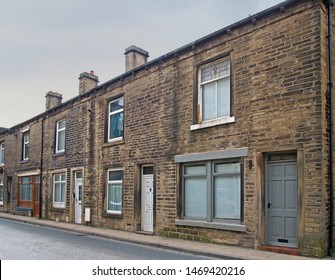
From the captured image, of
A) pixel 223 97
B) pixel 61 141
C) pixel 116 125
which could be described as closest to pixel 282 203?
pixel 223 97

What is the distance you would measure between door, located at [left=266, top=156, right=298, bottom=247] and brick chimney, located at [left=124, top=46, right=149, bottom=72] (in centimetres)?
884

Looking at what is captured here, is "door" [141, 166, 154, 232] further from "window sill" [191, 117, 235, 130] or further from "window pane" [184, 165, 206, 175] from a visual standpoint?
"window sill" [191, 117, 235, 130]

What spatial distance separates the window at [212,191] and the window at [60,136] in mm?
9902

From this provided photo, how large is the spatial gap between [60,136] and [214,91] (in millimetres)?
11408

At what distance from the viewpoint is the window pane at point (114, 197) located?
1474 cm

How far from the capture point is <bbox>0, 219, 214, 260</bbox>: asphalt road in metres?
9.03

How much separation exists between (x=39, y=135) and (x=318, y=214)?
17.7m

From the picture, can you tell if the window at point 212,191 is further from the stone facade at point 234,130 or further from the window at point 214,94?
the window at point 214,94

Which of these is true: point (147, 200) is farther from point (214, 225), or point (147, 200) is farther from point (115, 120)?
point (115, 120)

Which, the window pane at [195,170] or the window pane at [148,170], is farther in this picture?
the window pane at [148,170]

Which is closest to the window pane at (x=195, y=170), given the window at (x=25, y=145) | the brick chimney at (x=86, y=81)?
the brick chimney at (x=86, y=81)

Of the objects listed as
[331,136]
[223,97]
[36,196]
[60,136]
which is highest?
[223,97]

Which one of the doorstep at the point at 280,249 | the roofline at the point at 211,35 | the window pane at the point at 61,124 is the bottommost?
the doorstep at the point at 280,249

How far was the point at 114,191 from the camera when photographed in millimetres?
15086
